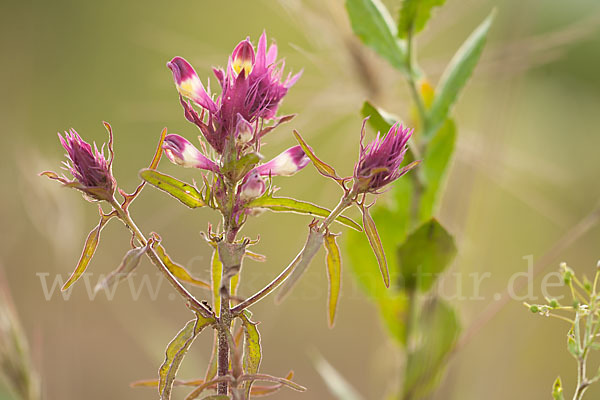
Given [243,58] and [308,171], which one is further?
[308,171]

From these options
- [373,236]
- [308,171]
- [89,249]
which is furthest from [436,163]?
[308,171]

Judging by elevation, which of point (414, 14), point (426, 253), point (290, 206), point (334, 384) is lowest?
point (334, 384)

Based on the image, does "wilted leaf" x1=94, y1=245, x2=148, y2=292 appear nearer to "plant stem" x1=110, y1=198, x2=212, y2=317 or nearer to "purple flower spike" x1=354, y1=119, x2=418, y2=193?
"plant stem" x1=110, y1=198, x2=212, y2=317

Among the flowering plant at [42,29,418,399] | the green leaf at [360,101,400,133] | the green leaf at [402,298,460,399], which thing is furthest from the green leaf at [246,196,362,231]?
the green leaf at [402,298,460,399]

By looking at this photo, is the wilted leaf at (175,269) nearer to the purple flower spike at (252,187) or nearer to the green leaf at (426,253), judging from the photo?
the purple flower spike at (252,187)

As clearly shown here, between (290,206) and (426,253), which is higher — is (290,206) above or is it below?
above

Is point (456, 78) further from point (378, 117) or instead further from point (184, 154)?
point (184, 154)
